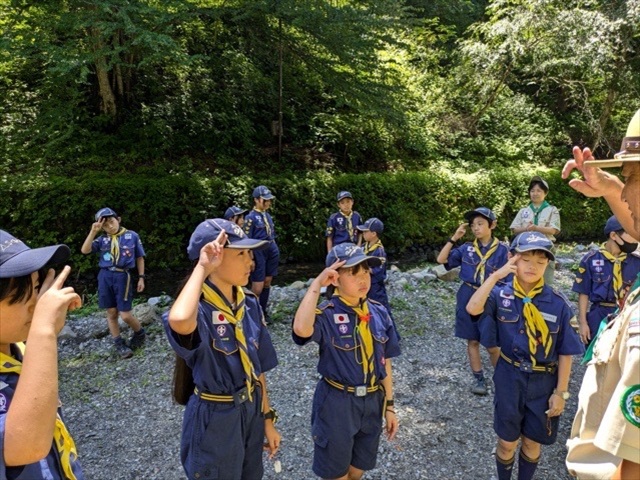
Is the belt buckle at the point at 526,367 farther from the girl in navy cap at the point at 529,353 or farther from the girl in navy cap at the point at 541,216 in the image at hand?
the girl in navy cap at the point at 541,216

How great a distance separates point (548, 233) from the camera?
19.2 ft

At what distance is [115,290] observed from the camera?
19.4ft

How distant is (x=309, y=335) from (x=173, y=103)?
12.9 metres

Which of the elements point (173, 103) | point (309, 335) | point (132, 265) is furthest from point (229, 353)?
point (173, 103)

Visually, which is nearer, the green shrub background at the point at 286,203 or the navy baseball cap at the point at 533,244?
Result: the navy baseball cap at the point at 533,244

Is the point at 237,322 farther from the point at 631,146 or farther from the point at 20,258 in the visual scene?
the point at 631,146

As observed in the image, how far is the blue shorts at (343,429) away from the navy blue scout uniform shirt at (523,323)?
3.55 ft

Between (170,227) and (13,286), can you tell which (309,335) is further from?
(170,227)

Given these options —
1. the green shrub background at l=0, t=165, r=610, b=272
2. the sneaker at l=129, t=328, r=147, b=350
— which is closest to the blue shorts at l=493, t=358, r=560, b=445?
the sneaker at l=129, t=328, r=147, b=350

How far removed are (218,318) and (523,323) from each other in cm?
221

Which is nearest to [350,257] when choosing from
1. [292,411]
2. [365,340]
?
[365,340]

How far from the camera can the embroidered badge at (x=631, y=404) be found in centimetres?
130

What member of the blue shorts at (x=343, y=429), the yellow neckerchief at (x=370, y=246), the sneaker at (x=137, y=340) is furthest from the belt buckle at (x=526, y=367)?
the sneaker at (x=137, y=340)

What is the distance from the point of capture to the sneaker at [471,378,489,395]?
4.75 metres
